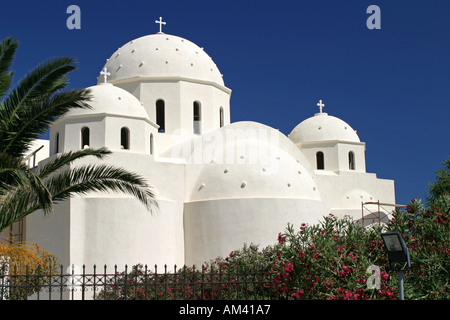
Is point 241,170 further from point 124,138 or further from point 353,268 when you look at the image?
point 353,268

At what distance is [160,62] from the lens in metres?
23.4

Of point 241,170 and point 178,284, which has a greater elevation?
point 241,170

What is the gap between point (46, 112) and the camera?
35.2 feet

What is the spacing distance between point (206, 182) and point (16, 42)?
10054 millimetres

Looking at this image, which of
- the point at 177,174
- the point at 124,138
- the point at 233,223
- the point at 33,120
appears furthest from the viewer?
the point at 177,174

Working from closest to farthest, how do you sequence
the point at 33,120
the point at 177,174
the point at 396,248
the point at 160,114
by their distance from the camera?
the point at 396,248 → the point at 33,120 → the point at 177,174 → the point at 160,114

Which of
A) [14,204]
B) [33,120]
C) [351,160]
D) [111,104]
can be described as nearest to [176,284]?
[14,204]

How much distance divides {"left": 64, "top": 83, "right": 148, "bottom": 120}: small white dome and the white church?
44 mm

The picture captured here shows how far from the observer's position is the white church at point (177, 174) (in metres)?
17.8

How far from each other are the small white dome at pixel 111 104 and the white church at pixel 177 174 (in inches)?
1.7

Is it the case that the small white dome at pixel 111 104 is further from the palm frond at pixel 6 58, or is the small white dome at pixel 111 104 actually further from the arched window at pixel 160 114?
the palm frond at pixel 6 58

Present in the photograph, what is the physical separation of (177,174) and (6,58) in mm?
9835

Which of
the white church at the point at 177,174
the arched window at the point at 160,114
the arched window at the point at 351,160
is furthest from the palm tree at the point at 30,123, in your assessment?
the arched window at the point at 351,160
